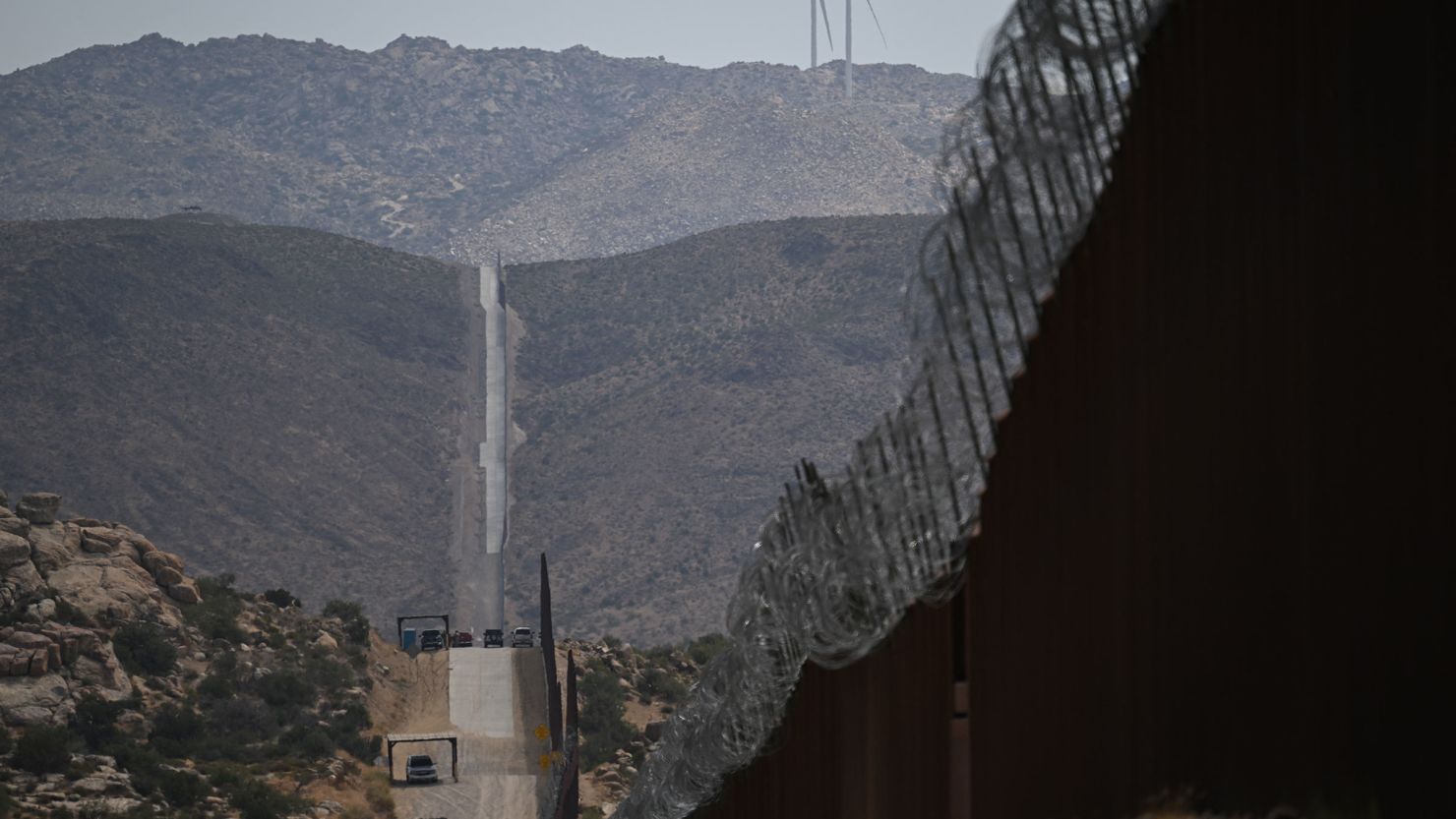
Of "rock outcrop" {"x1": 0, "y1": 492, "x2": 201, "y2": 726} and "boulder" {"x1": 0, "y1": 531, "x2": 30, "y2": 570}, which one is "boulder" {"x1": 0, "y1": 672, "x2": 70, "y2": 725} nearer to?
"rock outcrop" {"x1": 0, "y1": 492, "x2": 201, "y2": 726}

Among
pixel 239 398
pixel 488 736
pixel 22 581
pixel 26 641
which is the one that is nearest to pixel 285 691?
pixel 488 736

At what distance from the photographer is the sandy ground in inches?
1512

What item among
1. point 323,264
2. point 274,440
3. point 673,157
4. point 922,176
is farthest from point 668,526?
point 673,157

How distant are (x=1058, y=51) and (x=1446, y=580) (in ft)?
3.54

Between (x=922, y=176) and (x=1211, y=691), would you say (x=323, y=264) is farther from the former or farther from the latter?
(x=1211, y=691)

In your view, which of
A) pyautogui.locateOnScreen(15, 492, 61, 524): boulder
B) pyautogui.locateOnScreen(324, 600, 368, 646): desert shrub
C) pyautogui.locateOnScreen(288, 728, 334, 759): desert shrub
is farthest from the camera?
pyautogui.locateOnScreen(324, 600, 368, 646): desert shrub

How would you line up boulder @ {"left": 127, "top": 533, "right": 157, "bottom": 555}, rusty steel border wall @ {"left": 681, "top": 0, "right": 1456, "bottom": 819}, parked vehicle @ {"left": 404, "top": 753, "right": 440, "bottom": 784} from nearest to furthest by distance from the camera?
rusty steel border wall @ {"left": 681, "top": 0, "right": 1456, "bottom": 819}
parked vehicle @ {"left": 404, "top": 753, "right": 440, "bottom": 784}
boulder @ {"left": 127, "top": 533, "right": 157, "bottom": 555}

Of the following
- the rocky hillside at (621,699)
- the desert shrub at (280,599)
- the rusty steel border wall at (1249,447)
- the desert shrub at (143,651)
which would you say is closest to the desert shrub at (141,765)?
the desert shrub at (143,651)

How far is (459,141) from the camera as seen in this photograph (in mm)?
143500

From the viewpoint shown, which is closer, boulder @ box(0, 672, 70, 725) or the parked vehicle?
the parked vehicle

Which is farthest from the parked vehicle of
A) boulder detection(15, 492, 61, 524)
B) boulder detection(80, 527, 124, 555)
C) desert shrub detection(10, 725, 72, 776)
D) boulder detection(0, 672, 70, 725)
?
boulder detection(15, 492, 61, 524)

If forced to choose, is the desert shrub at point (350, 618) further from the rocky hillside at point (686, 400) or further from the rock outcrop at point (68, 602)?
the rocky hillside at point (686, 400)

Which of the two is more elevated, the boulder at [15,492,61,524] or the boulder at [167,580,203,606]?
the boulder at [15,492,61,524]

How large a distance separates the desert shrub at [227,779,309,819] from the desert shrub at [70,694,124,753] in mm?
3914
